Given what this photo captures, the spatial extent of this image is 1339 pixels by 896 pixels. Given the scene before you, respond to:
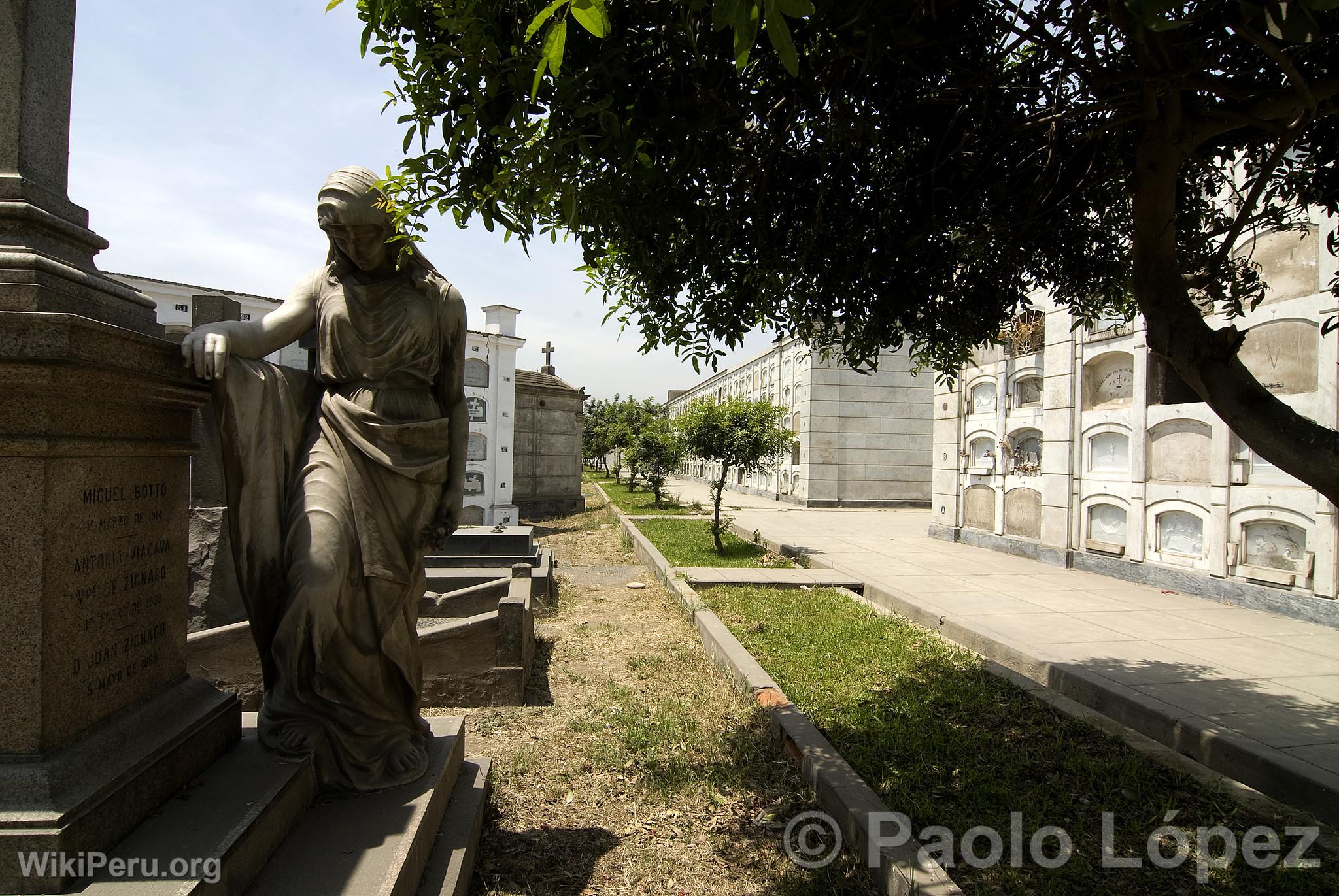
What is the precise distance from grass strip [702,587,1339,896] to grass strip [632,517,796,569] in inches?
173

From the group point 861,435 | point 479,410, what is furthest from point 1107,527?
point 479,410

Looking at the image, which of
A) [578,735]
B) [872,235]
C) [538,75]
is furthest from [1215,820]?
[538,75]

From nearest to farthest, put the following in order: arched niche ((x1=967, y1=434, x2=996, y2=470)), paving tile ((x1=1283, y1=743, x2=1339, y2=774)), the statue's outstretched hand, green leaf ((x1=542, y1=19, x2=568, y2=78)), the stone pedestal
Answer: green leaf ((x1=542, y1=19, x2=568, y2=78)) < the stone pedestal < the statue's outstretched hand < paving tile ((x1=1283, y1=743, x2=1339, y2=774)) < arched niche ((x1=967, y1=434, x2=996, y2=470))

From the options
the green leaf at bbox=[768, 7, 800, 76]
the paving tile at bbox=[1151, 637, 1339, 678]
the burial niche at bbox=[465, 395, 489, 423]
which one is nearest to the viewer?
the green leaf at bbox=[768, 7, 800, 76]

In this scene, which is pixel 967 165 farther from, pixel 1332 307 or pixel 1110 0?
pixel 1332 307

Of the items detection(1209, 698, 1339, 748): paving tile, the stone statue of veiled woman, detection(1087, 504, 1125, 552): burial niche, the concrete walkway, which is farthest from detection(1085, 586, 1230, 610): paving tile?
the stone statue of veiled woman

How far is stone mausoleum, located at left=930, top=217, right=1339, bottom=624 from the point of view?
261 inches

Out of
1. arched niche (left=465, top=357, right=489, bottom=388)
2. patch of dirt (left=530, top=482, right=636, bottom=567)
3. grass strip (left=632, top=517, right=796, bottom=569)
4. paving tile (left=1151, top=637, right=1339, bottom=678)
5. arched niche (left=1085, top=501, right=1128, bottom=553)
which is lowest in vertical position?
patch of dirt (left=530, top=482, right=636, bottom=567)

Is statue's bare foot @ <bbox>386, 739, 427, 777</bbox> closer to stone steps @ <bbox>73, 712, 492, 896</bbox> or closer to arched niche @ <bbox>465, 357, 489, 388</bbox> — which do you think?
stone steps @ <bbox>73, 712, 492, 896</bbox>

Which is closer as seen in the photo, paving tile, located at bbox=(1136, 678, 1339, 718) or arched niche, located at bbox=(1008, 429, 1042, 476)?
paving tile, located at bbox=(1136, 678, 1339, 718)

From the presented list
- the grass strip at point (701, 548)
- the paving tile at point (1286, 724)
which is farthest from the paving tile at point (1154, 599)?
the grass strip at point (701, 548)

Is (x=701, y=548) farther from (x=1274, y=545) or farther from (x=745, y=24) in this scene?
(x=745, y=24)

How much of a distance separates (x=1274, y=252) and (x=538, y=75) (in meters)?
8.77

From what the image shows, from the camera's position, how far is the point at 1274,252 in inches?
277
